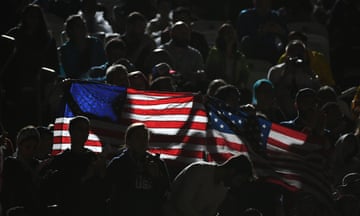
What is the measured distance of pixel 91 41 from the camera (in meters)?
18.1

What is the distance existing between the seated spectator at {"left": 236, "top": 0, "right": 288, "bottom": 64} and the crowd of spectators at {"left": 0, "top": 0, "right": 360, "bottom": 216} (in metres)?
0.02

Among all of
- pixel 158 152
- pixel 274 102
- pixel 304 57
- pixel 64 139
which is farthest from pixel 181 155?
pixel 304 57

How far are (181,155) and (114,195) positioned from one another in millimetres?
1330

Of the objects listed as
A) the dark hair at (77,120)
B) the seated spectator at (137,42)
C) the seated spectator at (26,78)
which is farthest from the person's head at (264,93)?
the dark hair at (77,120)

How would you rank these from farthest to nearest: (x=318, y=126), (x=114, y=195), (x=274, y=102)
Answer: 1. (x=274, y=102)
2. (x=318, y=126)
3. (x=114, y=195)

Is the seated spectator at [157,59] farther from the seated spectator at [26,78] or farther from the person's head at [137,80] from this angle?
the person's head at [137,80]

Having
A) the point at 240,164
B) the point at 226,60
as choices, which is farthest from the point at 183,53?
the point at 240,164

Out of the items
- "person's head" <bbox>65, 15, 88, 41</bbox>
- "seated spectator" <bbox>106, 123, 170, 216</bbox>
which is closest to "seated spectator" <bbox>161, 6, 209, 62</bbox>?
"person's head" <bbox>65, 15, 88, 41</bbox>

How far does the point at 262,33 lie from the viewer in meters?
19.8

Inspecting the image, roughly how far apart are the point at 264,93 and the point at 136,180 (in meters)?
3.50

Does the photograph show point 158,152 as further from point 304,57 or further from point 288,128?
point 304,57

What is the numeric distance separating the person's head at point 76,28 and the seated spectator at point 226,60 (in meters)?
1.70

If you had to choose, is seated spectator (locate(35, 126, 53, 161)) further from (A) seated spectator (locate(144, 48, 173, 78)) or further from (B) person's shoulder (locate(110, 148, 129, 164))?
(A) seated spectator (locate(144, 48, 173, 78))

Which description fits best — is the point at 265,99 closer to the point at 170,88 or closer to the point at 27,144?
the point at 170,88
